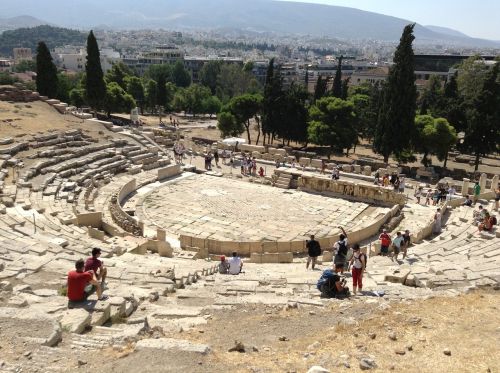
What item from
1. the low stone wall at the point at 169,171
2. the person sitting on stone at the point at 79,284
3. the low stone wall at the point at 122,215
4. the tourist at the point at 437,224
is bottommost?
the low stone wall at the point at 122,215

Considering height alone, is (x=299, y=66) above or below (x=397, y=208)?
above

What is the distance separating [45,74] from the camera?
44.8 meters

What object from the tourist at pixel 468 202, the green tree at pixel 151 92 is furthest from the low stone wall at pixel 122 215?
the green tree at pixel 151 92

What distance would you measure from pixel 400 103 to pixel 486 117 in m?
7.13

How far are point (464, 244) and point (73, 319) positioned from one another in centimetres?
1542

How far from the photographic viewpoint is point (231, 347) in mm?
8781

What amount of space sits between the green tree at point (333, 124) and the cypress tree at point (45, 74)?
2473 cm

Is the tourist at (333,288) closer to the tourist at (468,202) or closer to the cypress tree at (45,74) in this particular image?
the tourist at (468,202)

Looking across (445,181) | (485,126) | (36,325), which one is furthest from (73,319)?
(485,126)

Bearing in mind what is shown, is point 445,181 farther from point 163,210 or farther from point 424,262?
point 163,210

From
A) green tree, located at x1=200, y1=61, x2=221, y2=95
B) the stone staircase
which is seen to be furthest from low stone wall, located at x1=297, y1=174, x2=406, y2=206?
green tree, located at x1=200, y1=61, x2=221, y2=95

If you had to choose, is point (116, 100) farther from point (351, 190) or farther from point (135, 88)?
point (351, 190)

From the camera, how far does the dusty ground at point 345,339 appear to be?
309 inches

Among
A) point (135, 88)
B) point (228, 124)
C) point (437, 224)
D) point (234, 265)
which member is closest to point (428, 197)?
point (437, 224)
